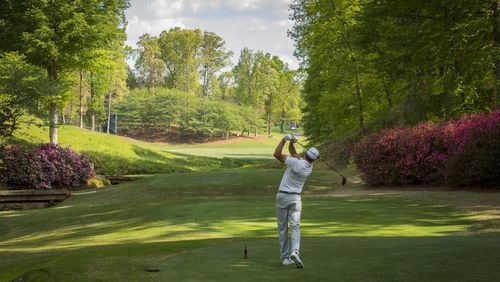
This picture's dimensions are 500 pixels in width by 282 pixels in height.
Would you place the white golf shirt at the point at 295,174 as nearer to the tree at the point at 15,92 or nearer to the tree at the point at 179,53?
the tree at the point at 15,92

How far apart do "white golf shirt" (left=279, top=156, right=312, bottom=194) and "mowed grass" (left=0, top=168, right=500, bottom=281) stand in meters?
1.26

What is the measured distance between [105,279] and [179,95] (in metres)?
85.9

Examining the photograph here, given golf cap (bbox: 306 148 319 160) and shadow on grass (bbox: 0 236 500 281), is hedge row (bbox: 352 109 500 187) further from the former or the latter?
golf cap (bbox: 306 148 319 160)

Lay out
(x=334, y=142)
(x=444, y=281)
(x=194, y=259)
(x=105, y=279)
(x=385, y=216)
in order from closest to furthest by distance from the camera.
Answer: (x=444, y=281)
(x=105, y=279)
(x=194, y=259)
(x=385, y=216)
(x=334, y=142)

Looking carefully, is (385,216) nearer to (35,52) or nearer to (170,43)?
(35,52)

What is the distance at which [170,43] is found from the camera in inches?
4496

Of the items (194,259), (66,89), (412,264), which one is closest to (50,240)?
(194,259)

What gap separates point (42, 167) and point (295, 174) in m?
24.2

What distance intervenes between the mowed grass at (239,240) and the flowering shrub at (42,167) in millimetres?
4288

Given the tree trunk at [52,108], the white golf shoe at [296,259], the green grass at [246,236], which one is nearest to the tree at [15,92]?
the green grass at [246,236]

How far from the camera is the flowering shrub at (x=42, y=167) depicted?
94.5 feet

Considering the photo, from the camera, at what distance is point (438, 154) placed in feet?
71.9

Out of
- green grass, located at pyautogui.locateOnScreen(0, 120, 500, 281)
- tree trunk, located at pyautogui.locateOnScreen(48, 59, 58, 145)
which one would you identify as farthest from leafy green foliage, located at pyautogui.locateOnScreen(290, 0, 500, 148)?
tree trunk, located at pyautogui.locateOnScreen(48, 59, 58, 145)

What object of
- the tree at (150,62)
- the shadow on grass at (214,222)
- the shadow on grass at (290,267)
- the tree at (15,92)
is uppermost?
the tree at (150,62)
